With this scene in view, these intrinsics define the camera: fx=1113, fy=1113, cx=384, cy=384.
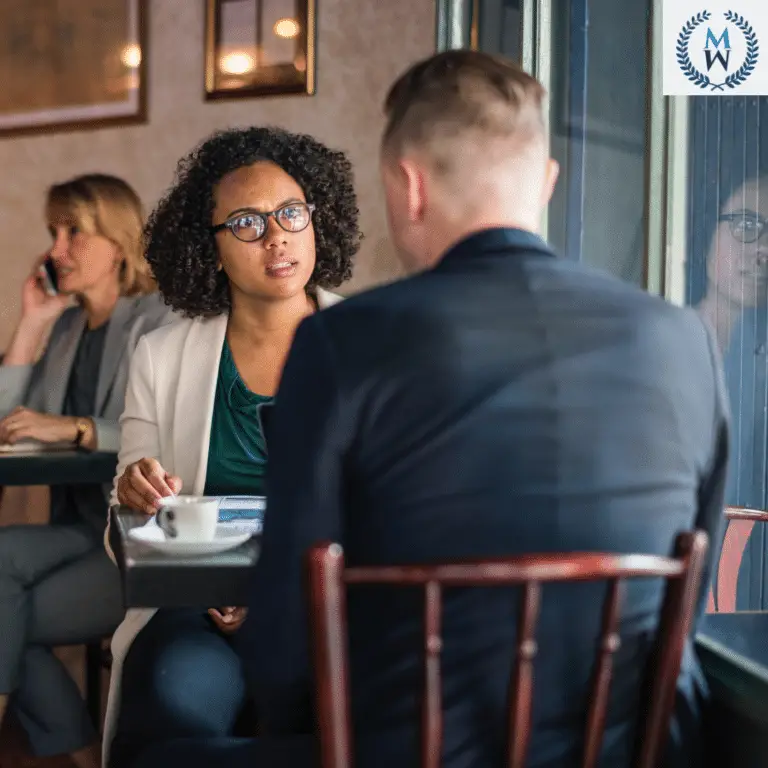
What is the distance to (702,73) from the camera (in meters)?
2.10

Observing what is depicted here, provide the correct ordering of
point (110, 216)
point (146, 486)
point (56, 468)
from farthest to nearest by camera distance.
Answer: point (110, 216)
point (56, 468)
point (146, 486)

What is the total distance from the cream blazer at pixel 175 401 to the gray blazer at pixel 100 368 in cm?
55

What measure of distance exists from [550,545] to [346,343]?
0.80ft

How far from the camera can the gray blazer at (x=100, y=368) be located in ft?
8.91

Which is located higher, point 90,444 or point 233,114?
point 233,114

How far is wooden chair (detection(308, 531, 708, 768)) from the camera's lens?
858mm

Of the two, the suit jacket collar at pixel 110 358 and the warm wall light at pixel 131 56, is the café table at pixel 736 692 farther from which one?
the warm wall light at pixel 131 56

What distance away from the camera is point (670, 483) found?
0.99 metres

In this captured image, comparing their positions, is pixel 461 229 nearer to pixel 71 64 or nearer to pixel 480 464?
pixel 480 464

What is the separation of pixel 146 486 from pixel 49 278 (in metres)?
1.69

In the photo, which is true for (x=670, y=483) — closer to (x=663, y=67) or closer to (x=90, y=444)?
(x=663, y=67)

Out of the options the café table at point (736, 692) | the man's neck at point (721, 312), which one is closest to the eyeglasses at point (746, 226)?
the man's neck at point (721, 312)

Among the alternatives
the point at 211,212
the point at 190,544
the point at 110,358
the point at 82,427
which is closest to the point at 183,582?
the point at 190,544

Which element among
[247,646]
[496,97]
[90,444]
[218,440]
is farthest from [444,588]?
[90,444]
